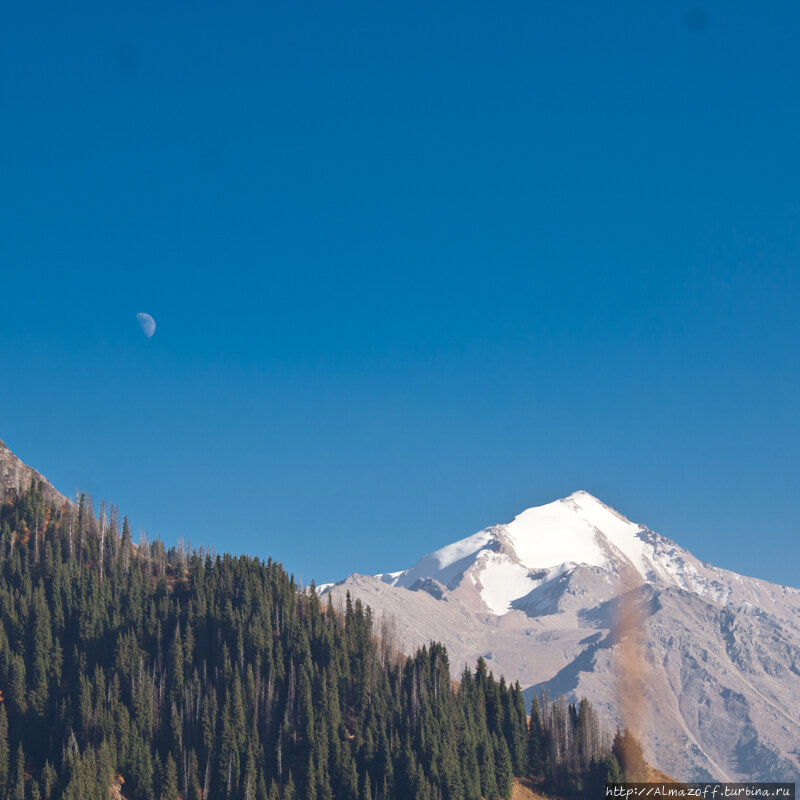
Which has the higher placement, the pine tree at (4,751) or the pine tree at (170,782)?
the pine tree at (4,751)

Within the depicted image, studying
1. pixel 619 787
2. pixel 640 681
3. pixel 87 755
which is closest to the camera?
pixel 640 681

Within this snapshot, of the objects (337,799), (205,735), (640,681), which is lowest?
(640,681)

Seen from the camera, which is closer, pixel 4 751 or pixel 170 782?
pixel 4 751

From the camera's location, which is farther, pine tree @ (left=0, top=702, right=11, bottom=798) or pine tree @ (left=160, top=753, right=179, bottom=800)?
pine tree @ (left=160, top=753, right=179, bottom=800)

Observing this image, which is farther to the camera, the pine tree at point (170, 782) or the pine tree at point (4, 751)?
the pine tree at point (170, 782)

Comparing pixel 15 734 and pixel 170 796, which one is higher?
pixel 15 734

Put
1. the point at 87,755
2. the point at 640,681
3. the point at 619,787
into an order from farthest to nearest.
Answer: the point at 619,787 < the point at 87,755 < the point at 640,681

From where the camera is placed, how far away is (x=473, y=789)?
194m

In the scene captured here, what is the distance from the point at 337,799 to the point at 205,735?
26.6 meters

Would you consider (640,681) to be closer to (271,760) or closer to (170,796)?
(170,796)

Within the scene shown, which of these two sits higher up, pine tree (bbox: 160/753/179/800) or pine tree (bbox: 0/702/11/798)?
pine tree (bbox: 0/702/11/798)

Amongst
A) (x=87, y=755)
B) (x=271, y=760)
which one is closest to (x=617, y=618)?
(x=87, y=755)

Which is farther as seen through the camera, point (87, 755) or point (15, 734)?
point (15, 734)

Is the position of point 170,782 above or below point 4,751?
below
